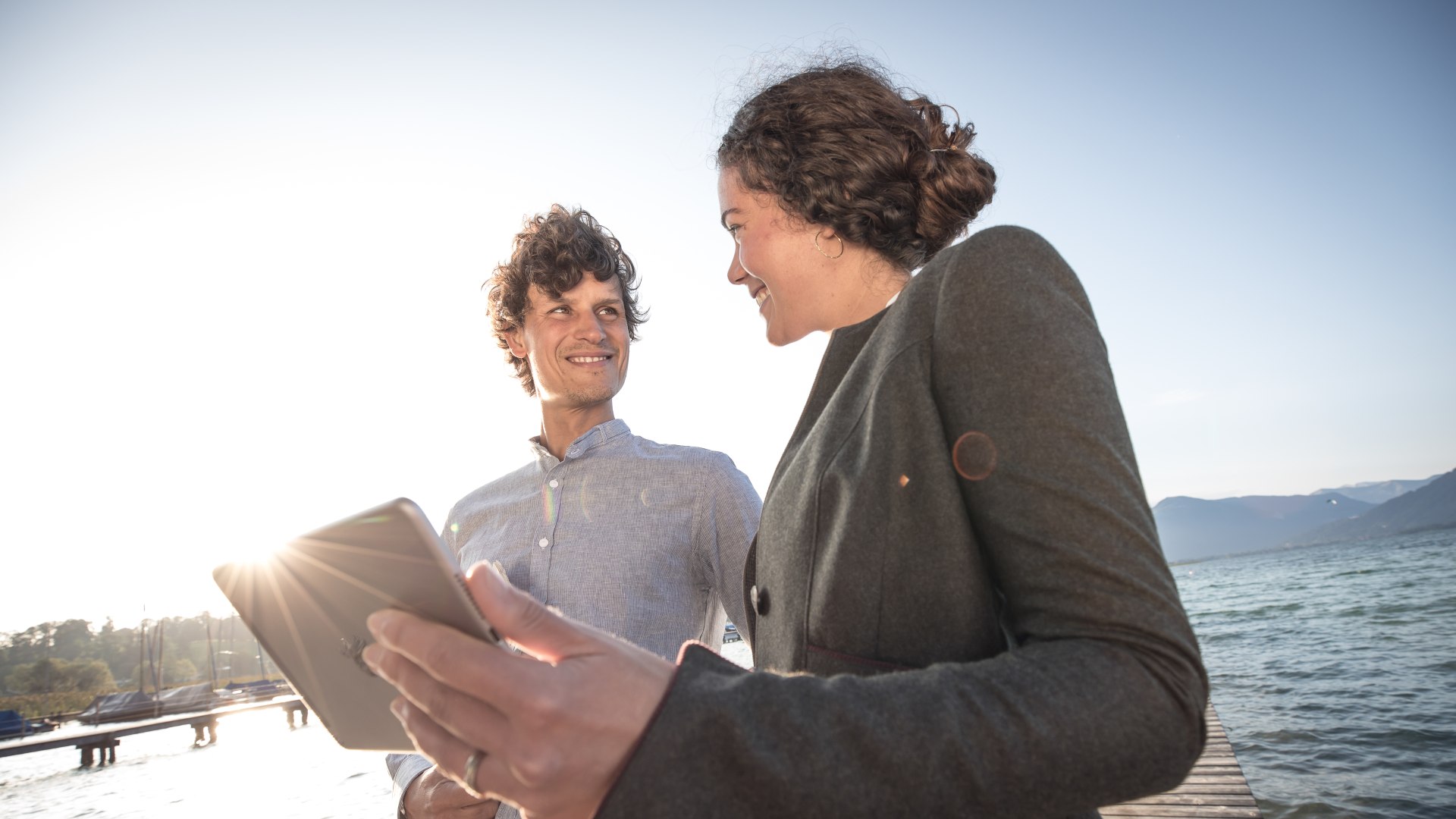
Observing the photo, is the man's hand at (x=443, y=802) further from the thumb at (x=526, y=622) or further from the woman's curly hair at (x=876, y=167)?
the woman's curly hair at (x=876, y=167)

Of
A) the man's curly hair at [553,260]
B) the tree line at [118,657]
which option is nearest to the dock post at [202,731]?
the tree line at [118,657]

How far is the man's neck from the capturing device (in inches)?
126

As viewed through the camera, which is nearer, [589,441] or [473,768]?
[473,768]

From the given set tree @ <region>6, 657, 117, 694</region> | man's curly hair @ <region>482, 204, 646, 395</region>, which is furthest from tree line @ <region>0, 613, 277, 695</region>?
man's curly hair @ <region>482, 204, 646, 395</region>

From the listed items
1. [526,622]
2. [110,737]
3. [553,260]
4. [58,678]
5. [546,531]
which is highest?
[553,260]

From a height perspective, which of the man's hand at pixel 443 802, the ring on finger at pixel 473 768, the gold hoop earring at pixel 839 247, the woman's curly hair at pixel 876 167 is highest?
the woman's curly hair at pixel 876 167

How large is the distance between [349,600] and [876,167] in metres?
1.29

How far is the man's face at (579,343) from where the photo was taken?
315 cm

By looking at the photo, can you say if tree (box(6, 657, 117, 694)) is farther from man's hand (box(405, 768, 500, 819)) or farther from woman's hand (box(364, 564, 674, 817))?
woman's hand (box(364, 564, 674, 817))

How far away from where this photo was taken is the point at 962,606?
917mm

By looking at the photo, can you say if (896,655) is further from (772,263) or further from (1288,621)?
(1288,621)

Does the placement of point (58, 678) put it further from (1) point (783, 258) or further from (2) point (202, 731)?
(1) point (783, 258)

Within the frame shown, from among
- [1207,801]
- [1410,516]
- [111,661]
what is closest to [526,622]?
[1207,801]

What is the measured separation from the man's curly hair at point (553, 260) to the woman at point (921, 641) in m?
2.41
